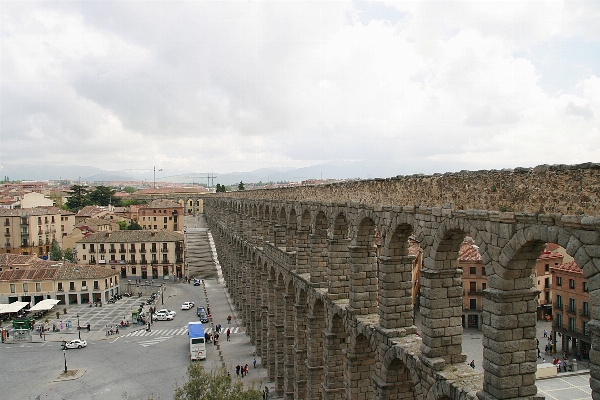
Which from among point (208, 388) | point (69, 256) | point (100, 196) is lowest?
point (69, 256)

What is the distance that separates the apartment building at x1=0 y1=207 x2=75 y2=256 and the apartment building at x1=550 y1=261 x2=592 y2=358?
289 ft

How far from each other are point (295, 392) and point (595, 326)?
24333 mm

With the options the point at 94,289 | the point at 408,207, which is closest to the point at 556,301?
the point at 408,207

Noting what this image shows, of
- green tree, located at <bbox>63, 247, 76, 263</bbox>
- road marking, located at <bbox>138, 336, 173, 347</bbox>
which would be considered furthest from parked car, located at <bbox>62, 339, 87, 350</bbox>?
green tree, located at <bbox>63, 247, 76, 263</bbox>

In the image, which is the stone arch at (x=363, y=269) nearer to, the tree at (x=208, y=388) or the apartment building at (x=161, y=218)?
the tree at (x=208, y=388)

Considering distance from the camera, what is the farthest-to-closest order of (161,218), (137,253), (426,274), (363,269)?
1. (161,218)
2. (137,253)
3. (363,269)
4. (426,274)

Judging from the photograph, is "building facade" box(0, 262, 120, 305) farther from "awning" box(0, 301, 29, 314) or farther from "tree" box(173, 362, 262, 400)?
"tree" box(173, 362, 262, 400)

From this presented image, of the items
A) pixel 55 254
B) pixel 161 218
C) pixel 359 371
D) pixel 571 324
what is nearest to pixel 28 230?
pixel 55 254

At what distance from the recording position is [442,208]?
46.1 ft

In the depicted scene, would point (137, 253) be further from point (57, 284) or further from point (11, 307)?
point (11, 307)

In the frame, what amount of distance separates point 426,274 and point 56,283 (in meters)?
64.3

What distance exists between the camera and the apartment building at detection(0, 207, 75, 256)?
9338 cm

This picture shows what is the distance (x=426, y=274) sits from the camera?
48.0 ft

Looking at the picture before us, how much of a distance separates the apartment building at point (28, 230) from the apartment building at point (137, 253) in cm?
1642
